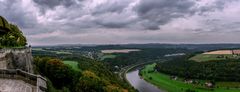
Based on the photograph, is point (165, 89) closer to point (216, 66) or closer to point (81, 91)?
point (216, 66)

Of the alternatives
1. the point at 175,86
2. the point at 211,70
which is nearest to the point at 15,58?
the point at 175,86

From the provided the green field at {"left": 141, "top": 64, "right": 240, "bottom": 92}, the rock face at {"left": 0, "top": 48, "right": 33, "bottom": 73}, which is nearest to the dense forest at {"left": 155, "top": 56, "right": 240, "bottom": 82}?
the green field at {"left": 141, "top": 64, "right": 240, "bottom": 92}

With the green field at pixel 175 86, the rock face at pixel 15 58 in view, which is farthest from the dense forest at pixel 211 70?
the rock face at pixel 15 58

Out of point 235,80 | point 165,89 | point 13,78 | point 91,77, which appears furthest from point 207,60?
point 13,78

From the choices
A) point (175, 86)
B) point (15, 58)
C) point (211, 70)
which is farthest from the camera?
point (211, 70)

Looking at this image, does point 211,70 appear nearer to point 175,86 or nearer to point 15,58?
point 175,86

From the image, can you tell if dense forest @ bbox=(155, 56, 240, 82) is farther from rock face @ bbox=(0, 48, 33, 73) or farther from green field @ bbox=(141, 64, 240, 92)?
rock face @ bbox=(0, 48, 33, 73)

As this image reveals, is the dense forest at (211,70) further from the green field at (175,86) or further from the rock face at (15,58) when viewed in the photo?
the rock face at (15,58)
